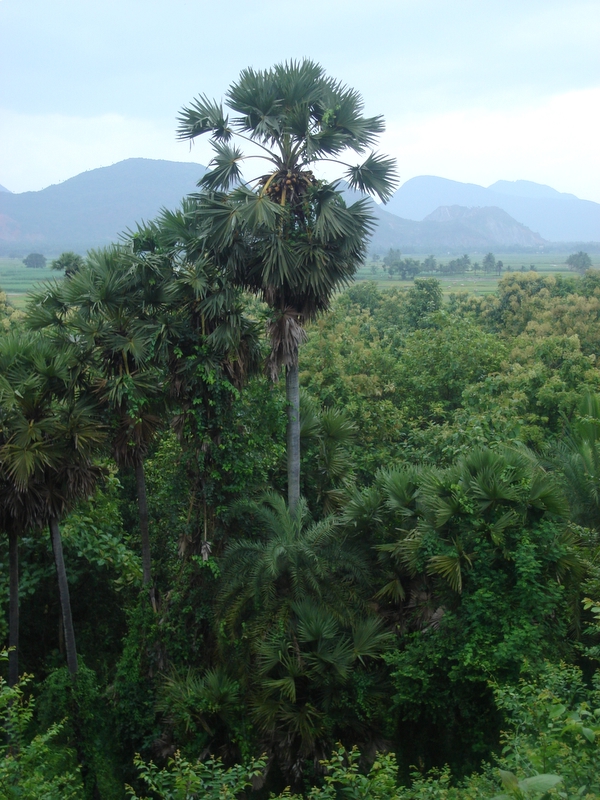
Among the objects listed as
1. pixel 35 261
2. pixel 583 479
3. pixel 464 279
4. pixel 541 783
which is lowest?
pixel 583 479

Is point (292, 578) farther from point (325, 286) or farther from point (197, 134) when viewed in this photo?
point (197, 134)

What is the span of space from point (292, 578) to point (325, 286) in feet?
15.0

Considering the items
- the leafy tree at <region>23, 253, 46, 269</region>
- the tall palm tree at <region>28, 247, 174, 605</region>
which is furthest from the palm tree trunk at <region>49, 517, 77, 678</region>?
the leafy tree at <region>23, 253, 46, 269</region>

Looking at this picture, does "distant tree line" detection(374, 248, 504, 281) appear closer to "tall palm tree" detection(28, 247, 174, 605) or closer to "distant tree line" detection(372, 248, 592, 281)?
"distant tree line" detection(372, 248, 592, 281)

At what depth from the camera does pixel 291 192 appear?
1049 cm

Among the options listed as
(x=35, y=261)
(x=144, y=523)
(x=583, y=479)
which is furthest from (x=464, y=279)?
(x=144, y=523)

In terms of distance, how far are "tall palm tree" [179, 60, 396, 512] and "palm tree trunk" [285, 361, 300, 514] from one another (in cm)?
23

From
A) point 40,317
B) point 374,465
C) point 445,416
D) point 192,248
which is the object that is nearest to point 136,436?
point 40,317

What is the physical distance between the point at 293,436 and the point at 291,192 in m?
4.03

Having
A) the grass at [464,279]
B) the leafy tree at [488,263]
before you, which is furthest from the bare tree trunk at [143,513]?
the leafy tree at [488,263]

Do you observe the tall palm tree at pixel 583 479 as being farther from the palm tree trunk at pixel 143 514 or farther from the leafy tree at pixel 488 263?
the leafy tree at pixel 488 263

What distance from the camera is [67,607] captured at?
417 inches

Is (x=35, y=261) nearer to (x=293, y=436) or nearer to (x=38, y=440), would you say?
(x=293, y=436)

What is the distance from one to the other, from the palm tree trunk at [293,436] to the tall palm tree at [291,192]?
23 cm
